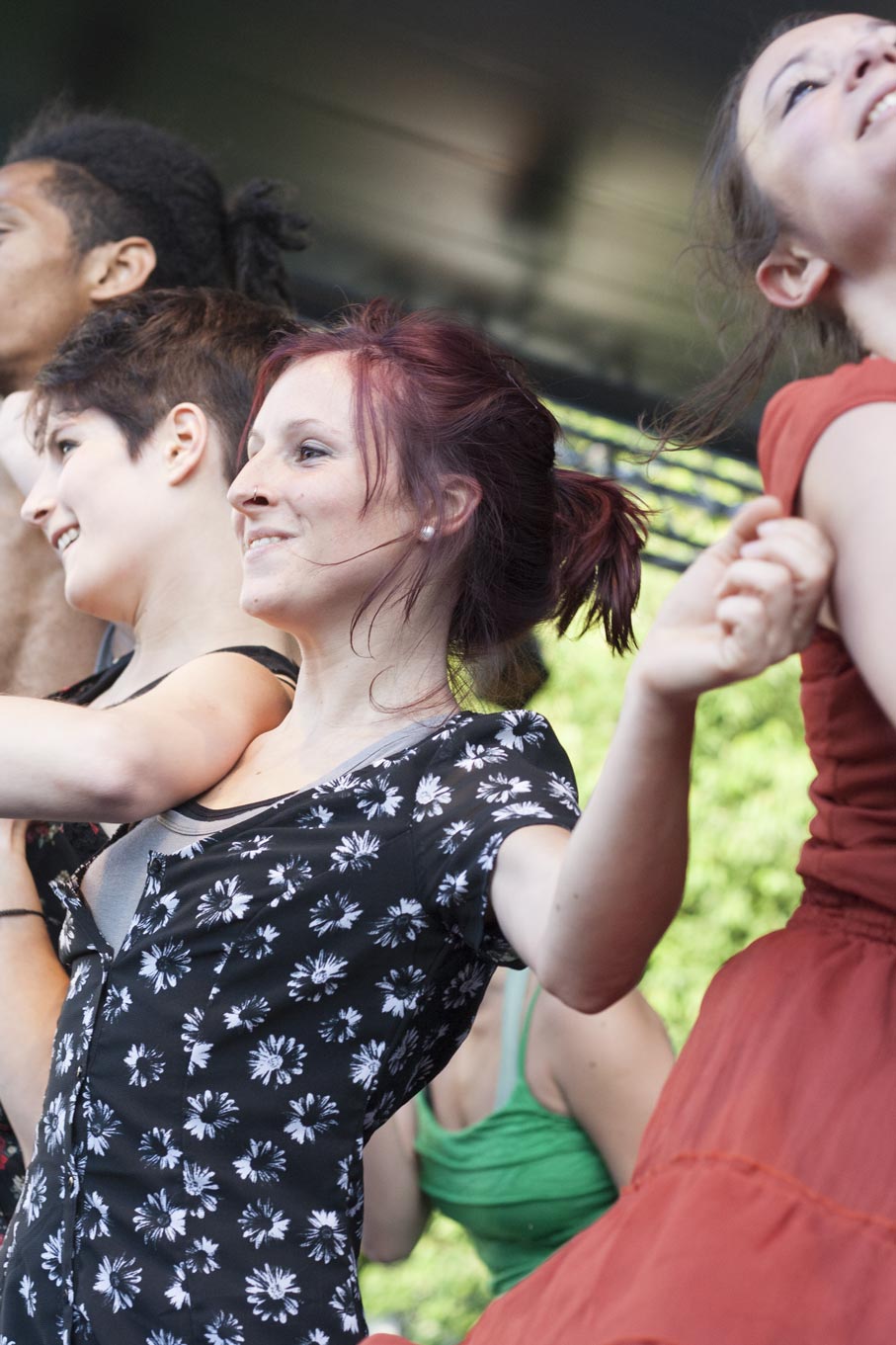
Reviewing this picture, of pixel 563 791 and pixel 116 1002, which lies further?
pixel 116 1002

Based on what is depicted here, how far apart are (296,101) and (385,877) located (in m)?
2.06

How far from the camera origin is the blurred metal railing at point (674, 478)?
455 centimetres

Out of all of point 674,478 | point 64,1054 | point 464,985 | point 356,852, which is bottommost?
point 674,478

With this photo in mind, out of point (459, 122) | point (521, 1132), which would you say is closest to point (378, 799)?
point (521, 1132)

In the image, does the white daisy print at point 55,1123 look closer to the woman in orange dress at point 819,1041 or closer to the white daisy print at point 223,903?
the white daisy print at point 223,903

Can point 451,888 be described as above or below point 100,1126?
above

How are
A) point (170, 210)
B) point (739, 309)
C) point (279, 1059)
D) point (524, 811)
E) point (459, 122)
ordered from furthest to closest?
point (459, 122)
point (170, 210)
point (739, 309)
point (279, 1059)
point (524, 811)

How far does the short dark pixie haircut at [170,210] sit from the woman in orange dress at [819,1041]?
56.6 inches

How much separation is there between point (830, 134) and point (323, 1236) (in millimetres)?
999

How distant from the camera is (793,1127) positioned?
2.98 ft

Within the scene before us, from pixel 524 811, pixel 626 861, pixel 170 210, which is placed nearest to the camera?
pixel 626 861

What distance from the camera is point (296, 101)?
288 centimetres

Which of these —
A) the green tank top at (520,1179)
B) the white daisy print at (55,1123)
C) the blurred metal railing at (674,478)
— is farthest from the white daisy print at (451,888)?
the blurred metal railing at (674,478)

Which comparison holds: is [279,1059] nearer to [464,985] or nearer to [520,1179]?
[464,985]
